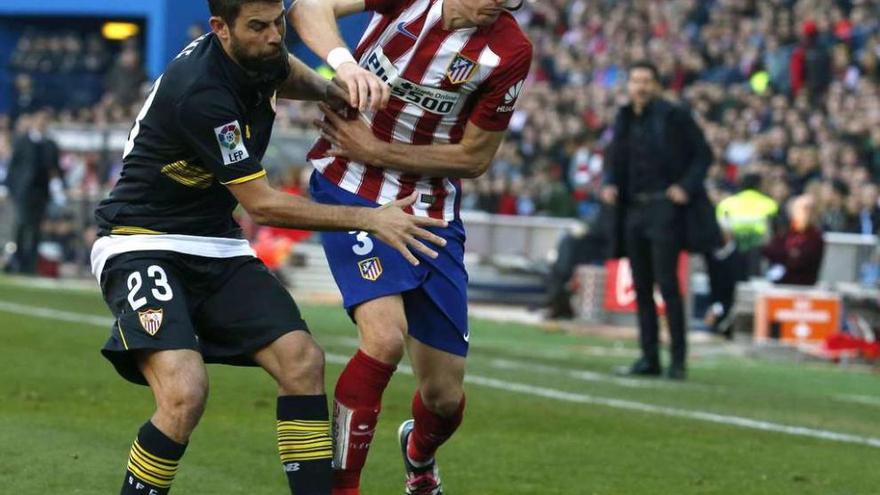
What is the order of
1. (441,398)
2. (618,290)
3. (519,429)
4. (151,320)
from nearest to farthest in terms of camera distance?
1. (151,320)
2. (441,398)
3. (519,429)
4. (618,290)

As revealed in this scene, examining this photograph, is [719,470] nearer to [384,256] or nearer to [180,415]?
[384,256]

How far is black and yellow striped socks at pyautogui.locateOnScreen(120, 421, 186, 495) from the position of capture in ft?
19.2

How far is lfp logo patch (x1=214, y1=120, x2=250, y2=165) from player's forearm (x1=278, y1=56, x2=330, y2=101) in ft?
2.05

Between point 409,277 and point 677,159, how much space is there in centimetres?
674

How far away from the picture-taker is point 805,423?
1054cm

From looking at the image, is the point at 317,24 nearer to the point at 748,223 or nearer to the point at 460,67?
the point at 460,67

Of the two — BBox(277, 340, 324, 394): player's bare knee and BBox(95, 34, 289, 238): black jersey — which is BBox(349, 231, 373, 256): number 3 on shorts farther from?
BBox(277, 340, 324, 394): player's bare knee

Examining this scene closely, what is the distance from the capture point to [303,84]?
21.7 feet

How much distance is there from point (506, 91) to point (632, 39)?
22103 millimetres

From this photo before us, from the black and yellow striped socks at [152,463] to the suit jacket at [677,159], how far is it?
769 centimetres

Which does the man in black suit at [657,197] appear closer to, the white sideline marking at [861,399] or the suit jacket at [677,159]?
the suit jacket at [677,159]

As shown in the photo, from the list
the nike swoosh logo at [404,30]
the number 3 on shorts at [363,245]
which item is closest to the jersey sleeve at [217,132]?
Result: the number 3 on shorts at [363,245]

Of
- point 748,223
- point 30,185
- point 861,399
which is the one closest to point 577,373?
point 861,399

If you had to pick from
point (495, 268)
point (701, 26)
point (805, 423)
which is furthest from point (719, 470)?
point (701, 26)
